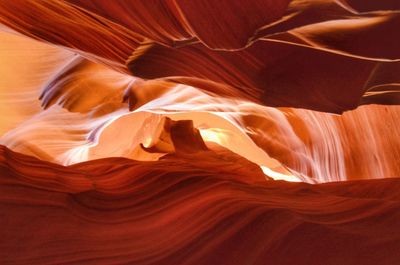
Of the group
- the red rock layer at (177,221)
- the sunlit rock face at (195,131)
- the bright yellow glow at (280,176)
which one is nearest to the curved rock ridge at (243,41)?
the sunlit rock face at (195,131)

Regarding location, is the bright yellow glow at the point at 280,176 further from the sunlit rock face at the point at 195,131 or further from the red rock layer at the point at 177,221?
the red rock layer at the point at 177,221

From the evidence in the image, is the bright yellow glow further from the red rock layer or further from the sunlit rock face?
the red rock layer

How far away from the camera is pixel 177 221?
565 millimetres

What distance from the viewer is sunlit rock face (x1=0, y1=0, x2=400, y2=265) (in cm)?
51

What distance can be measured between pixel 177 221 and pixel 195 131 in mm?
708

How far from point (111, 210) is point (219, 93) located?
414 mm

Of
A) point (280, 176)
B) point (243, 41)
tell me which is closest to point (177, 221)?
point (243, 41)

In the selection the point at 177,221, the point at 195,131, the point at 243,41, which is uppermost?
the point at 243,41

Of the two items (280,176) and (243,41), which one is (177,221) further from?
(280,176)

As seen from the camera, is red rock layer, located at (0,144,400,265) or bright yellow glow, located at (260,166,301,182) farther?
bright yellow glow, located at (260,166,301,182)

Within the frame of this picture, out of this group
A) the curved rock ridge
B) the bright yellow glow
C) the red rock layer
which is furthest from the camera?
the bright yellow glow

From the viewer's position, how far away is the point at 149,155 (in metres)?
1.13

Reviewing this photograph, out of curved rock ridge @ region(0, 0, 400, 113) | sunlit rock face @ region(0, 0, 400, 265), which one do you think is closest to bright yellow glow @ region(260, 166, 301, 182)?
sunlit rock face @ region(0, 0, 400, 265)

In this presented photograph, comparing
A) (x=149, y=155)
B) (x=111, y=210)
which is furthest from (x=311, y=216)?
(x=149, y=155)
